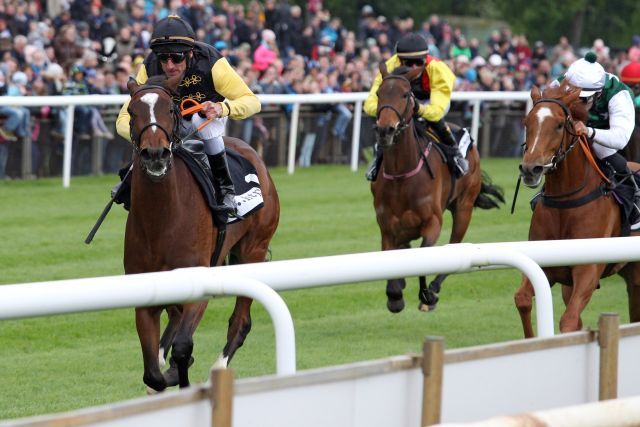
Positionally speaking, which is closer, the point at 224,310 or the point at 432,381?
the point at 432,381

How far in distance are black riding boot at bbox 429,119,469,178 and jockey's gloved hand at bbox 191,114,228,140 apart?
10.2 ft

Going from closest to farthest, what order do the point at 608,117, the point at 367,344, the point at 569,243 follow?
the point at 569,243 < the point at 608,117 < the point at 367,344

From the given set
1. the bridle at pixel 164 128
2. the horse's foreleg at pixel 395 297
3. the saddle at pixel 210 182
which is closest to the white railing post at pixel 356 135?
the horse's foreleg at pixel 395 297

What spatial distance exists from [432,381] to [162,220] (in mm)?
3062

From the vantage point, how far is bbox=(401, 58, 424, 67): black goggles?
377 inches

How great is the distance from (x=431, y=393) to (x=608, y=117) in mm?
4509

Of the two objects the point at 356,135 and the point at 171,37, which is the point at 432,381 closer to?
the point at 171,37

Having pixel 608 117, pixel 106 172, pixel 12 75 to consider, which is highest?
pixel 608 117

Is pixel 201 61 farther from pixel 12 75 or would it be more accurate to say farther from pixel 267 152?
pixel 267 152

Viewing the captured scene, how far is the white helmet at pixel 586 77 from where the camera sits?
24.0ft

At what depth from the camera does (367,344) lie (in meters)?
8.25

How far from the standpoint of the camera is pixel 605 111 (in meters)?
7.62

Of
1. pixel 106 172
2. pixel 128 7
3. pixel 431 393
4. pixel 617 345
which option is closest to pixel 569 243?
pixel 617 345

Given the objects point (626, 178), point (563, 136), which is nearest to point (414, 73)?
point (626, 178)
